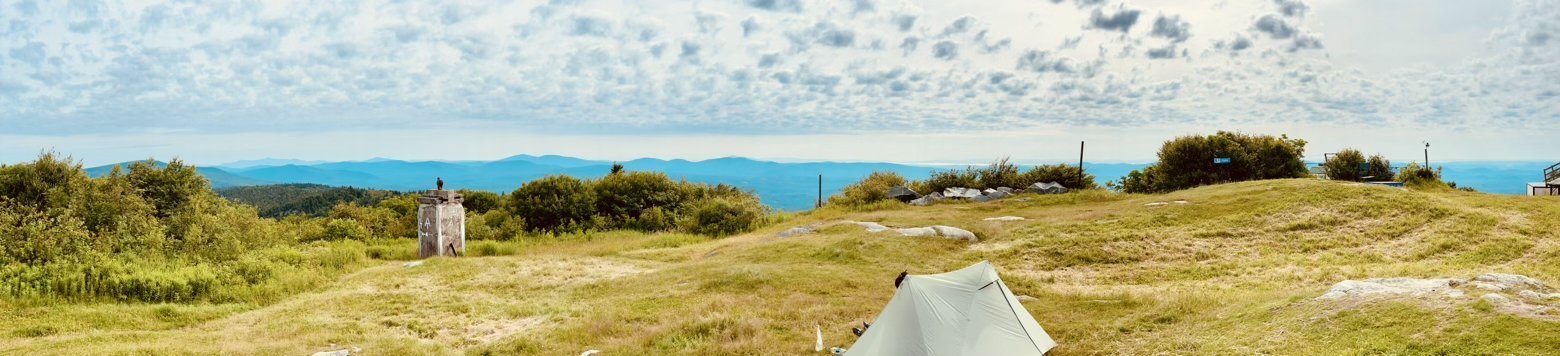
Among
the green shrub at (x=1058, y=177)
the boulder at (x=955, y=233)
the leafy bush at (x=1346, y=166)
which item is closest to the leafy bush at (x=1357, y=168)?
the leafy bush at (x=1346, y=166)

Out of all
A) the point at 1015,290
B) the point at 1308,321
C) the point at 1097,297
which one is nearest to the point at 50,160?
the point at 1015,290

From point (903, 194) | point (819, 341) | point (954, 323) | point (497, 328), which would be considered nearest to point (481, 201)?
point (903, 194)

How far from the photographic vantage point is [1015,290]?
53.2ft

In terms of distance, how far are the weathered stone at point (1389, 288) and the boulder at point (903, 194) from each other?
2941 centimetres

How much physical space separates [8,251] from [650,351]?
1631 cm

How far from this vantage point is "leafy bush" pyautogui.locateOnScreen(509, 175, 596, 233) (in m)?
37.6

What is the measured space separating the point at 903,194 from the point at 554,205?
59.5 ft

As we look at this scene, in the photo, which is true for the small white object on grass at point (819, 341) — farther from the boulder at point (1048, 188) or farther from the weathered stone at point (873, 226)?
the boulder at point (1048, 188)

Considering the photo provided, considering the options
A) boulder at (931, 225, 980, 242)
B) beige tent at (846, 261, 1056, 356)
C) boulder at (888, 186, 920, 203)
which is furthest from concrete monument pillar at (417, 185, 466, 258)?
boulder at (888, 186, 920, 203)

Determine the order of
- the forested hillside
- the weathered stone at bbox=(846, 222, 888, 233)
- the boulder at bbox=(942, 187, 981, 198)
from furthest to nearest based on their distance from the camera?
the forested hillside, the boulder at bbox=(942, 187, 981, 198), the weathered stone at bbox=(846, 222, 888, 233)

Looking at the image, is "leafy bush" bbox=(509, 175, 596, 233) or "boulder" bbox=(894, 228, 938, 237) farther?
"leafy bush" bbox=(509, 175, 596, 233)

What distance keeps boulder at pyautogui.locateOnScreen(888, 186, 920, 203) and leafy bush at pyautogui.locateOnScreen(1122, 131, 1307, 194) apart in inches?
555

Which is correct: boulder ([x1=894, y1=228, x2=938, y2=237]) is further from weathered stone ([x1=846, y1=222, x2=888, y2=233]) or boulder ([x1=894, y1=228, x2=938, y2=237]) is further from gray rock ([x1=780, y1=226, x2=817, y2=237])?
gray rock ([x1=780, y1=226, x2=817, y2=237])

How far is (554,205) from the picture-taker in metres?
37.6
